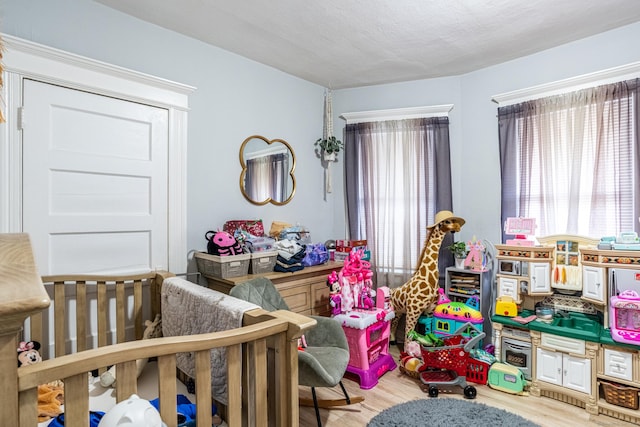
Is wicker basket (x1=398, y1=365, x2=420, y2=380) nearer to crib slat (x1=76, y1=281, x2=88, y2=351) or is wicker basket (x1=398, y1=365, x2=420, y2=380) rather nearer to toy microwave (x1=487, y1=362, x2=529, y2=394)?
toy microwave (x1=487, y1=362, x2=529, y2=394)

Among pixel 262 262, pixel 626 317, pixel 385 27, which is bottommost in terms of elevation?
pixel 626 317

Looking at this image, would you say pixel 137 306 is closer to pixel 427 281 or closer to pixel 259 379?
pixel 259 379

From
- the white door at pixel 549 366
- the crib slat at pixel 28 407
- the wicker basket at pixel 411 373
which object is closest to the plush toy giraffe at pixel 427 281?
the wicker basket at pixel 411 373

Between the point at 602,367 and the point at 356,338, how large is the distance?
155 centimetres

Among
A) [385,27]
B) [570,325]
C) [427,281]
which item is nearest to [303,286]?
[427,281]

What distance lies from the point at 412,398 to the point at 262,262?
1.41m

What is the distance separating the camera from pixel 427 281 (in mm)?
2863

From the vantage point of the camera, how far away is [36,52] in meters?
1.91

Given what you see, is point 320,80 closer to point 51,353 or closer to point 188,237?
point 188,237

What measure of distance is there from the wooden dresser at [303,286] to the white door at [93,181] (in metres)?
0.49

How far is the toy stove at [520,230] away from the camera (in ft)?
8.84

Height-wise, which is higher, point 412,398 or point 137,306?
point 137,306

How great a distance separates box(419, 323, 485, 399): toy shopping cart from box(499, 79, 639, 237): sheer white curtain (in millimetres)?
Answer: 1161

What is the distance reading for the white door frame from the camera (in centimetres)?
185
